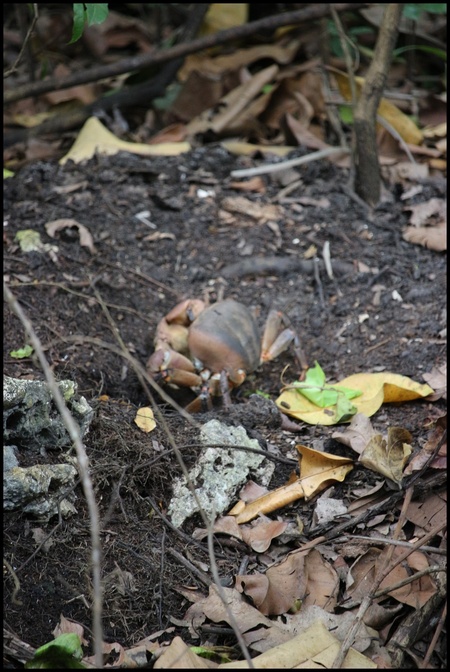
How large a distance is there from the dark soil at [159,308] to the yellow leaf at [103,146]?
0.12 metres

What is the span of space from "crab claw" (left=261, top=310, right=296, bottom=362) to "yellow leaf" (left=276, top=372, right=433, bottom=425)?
51cm

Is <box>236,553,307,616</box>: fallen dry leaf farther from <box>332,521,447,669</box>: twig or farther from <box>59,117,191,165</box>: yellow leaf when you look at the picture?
<box>59,117,191,165</box>: yellow leaf

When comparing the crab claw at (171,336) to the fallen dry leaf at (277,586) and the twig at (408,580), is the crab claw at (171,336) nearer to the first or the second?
the fallen dry leaf at (277,586)

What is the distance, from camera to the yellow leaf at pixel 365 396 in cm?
317

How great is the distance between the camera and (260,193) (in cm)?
497

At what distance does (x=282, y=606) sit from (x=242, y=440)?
819mm

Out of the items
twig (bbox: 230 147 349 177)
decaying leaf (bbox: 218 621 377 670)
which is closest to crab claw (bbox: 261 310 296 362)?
twig (bbox: 230 147 349 177)

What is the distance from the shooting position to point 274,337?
4.09 m

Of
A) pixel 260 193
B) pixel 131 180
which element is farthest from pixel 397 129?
pixel 131 180

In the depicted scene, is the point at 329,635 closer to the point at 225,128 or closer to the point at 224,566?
the point at 224,566

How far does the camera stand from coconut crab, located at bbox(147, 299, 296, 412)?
155 inches

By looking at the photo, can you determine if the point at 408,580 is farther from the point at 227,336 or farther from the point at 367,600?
the point at 227,336

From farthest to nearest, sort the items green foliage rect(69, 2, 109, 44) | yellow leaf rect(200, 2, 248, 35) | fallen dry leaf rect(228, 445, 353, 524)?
yellow leaf rect(200, 2, 248, 35) → green foliage rect(69, 2, 109, 44) → fallen dry leaf rect(228, 445, 353, 524)

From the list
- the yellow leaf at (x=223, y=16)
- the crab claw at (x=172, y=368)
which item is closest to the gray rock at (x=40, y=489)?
the crab claw at (x=172, y=368)
